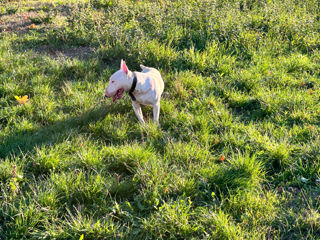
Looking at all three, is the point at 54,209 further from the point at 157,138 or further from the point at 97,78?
the point at 97,78

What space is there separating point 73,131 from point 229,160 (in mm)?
2178

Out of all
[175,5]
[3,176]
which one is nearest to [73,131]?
[3,176]

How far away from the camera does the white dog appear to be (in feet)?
13.1

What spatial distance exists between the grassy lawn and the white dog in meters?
0.37

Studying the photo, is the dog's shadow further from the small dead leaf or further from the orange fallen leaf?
the small dead leaf

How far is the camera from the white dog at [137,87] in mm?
4004

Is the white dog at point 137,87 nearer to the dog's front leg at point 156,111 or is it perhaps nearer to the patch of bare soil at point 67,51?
the dog's front leg at point 156,111

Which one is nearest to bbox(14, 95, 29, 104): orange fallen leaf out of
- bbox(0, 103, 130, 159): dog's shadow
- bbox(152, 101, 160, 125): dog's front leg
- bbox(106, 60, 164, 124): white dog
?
bbox(0, 103, 130, 159): dog's shadow

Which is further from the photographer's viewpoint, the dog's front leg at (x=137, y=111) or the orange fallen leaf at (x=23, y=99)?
the orange fallen leaf at (x=23, y=99)

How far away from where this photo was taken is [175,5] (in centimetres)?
819

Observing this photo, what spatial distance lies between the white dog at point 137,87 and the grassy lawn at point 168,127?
37 cm

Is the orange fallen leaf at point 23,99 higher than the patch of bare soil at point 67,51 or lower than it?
lower

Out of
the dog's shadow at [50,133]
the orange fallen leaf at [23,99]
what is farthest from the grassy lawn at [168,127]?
the orange fallen leaf at [23,99]

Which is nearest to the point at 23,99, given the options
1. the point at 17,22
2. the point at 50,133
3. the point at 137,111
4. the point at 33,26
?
the point at 50,133
